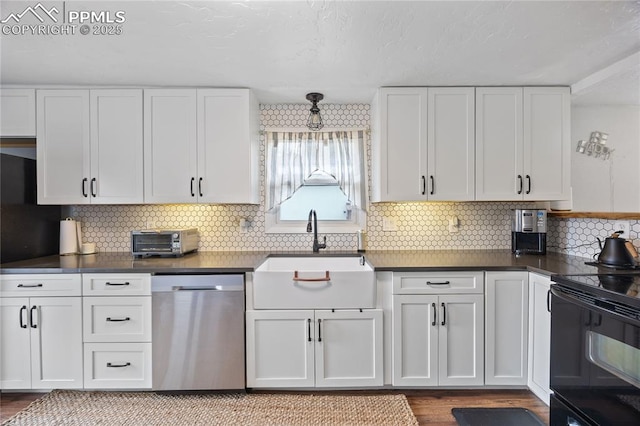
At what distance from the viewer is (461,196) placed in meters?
2.46

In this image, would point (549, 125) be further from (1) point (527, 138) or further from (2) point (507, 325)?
(2) point (507, 325)

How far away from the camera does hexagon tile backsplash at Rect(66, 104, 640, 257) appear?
2785mm

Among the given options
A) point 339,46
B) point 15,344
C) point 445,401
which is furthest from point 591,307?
point 15,344

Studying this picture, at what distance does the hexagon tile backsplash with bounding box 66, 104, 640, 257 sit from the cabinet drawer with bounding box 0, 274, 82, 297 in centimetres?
75

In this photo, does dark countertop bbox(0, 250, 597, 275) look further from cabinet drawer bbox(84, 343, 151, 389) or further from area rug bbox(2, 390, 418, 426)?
area rug bbox(2, 390, 418, 426)

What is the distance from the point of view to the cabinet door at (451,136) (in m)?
2.44

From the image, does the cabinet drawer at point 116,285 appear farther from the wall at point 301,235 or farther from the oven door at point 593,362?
the oven door at point 593,362

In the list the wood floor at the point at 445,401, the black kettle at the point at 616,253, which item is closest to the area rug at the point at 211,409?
the wood floor at the point at 445,401

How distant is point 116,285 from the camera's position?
6.73 feet

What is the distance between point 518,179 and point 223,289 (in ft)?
7.71

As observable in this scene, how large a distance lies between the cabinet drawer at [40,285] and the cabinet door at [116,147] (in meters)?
0.65

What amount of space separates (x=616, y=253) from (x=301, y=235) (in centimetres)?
221

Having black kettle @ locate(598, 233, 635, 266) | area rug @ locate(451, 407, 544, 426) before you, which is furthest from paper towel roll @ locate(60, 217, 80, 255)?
black kettle @ locate(598, 233, 635, 266)

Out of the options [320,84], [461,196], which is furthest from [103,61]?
[461,196]
